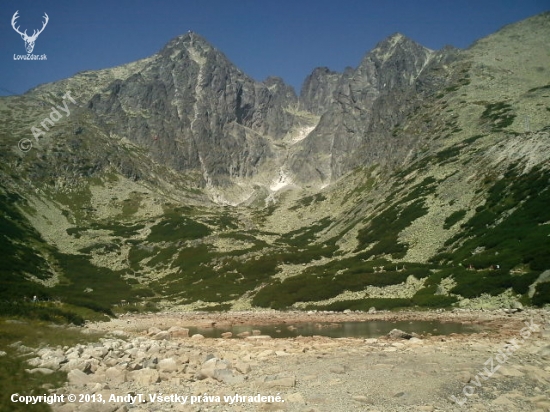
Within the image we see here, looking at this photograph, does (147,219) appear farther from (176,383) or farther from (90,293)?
(176,383)

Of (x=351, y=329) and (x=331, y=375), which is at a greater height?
(x=331, y=375)

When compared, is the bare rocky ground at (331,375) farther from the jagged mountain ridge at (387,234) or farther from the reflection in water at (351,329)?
the jagged mountain ridge at (387,234)

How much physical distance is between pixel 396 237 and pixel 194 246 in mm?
74428

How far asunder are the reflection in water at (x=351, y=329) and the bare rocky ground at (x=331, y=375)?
7268 millimetres

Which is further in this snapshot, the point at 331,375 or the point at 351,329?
the point at 351,329

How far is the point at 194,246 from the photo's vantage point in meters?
139

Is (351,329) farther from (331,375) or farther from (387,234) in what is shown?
(387,234)

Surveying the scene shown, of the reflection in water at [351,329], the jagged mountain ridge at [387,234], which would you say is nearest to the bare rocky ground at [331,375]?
the reflection in water at [351,329]

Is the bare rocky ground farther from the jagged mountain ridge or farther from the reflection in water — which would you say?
the jagged mountain ridge

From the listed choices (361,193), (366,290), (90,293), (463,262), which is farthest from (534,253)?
(361,193)

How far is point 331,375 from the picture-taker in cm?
1962

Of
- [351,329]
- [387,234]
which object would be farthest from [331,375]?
[387,234]

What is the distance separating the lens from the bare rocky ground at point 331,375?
1531 cm

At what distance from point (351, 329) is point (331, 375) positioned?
22.2 metres
